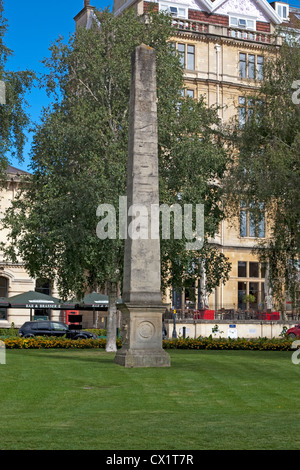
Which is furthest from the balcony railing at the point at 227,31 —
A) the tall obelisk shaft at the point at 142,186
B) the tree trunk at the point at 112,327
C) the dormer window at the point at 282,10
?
the tall obelisk shaft at the point at 142,186

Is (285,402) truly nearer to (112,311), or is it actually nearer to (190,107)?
(112,311)

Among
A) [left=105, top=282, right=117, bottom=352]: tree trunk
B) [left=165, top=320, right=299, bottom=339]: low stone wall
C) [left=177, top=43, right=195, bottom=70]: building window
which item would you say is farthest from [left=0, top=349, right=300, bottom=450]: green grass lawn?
[left=177, top=43, right=195, bottom=70]: building window

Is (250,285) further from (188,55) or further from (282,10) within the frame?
(282,10)

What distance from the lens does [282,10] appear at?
71.0m

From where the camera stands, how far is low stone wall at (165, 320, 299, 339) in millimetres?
47531

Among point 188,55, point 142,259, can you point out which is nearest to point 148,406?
point 142,259

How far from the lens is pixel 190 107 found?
119ft

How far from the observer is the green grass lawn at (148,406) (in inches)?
409

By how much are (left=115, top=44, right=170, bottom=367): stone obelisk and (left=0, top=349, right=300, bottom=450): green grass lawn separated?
0.77 metres

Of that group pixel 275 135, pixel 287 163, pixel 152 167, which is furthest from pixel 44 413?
pixel 275 135

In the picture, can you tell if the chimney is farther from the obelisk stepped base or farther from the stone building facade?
the obelisk stepped base

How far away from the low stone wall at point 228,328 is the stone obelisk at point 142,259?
920 inches

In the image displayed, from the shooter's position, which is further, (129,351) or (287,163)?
(287,163)
